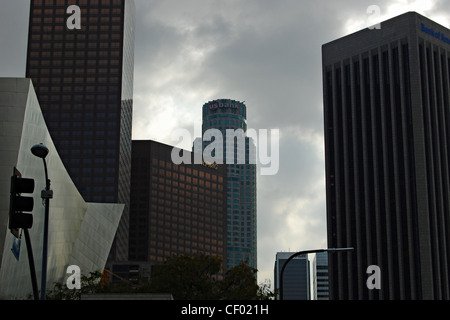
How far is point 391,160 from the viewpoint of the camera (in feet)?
520

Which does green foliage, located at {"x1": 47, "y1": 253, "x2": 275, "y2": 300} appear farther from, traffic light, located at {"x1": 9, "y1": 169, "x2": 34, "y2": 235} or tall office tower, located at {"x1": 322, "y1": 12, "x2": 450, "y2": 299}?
tall office tower, located at {"x1": 322, "y1": 12, "x2": 450, "y2": 299}

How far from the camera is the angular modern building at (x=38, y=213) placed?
49.8 meters

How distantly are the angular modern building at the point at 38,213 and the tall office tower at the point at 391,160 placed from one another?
3575 inches

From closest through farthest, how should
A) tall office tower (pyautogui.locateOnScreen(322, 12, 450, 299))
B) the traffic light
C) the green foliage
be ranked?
the traffic light → the green foliage → tall office tower (pyautogui.locateOnScreen(322, 12, 450, 299))

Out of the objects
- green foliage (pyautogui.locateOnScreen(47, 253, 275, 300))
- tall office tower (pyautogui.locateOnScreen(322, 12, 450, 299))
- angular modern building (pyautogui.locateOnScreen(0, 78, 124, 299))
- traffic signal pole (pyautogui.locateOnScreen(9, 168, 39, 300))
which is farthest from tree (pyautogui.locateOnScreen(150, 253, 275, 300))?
tall office tower (pyautogui.locateOnScreen(322, 12, 450, 299))

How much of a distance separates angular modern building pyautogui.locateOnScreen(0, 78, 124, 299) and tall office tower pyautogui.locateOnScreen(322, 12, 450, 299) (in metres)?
90.8

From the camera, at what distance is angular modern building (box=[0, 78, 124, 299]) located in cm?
4975

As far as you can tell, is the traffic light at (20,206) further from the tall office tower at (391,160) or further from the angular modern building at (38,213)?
the tall office tower at (391,160)

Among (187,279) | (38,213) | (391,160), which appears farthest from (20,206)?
(391,160)

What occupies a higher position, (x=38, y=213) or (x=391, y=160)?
(x=391, y=160)

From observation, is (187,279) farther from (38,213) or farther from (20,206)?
(20,206)

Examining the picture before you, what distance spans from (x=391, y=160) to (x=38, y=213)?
11431cm

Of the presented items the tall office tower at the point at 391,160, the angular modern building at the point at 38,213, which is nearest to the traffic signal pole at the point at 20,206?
the angular modern building at the point at 38,213
